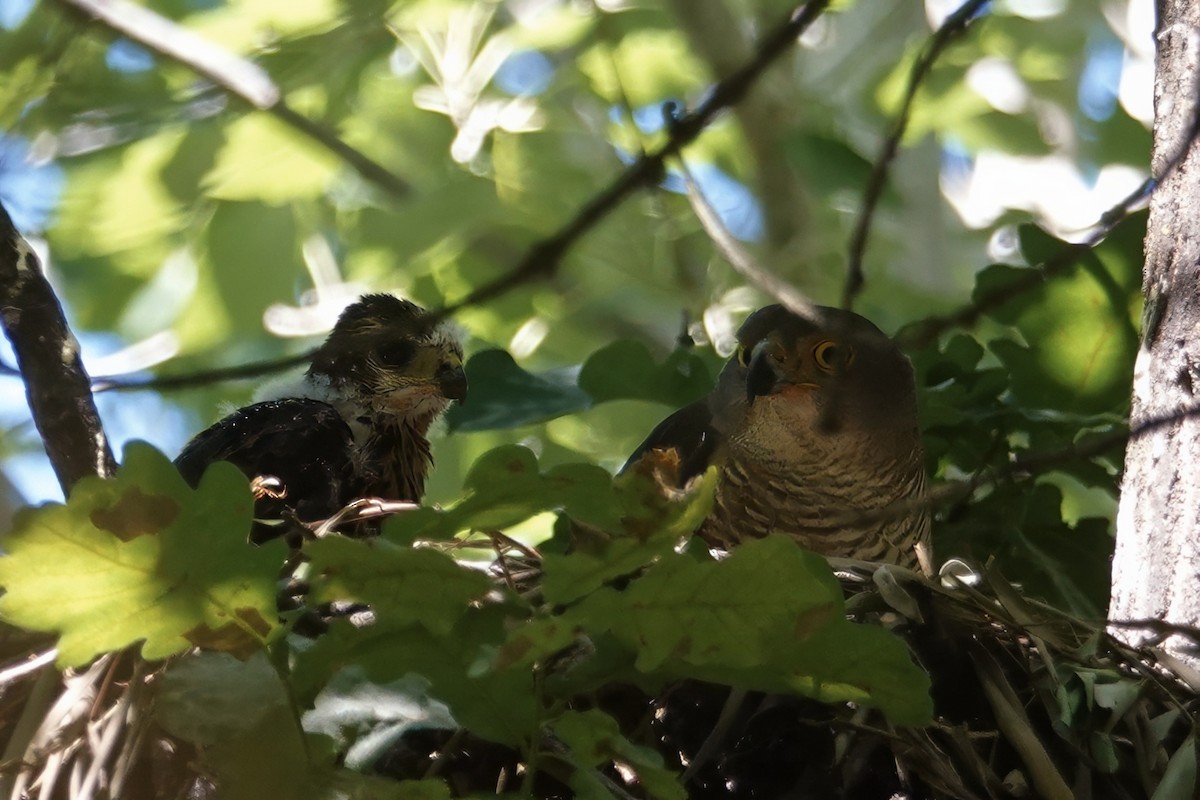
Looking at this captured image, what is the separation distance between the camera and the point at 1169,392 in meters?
2.45

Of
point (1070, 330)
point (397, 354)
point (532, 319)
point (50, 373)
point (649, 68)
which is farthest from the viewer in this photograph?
point (649, 68)

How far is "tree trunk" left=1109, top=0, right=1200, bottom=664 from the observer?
7.70 ft

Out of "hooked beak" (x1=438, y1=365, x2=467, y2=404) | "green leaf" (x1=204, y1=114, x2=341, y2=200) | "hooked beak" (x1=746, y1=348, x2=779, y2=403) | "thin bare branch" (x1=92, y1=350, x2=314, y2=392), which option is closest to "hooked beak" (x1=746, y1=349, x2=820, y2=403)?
"hooked beak" (x1=746, y1=348, x2=779, y2=403)

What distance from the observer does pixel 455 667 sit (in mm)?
1637

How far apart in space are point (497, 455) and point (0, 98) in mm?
1281

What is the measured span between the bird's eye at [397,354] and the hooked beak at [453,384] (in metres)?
0.14

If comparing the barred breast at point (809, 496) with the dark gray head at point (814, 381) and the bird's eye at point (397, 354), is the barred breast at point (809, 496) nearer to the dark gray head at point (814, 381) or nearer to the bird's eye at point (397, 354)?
the dark gray head at point (814, 381)

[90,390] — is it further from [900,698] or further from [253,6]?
[253,6]

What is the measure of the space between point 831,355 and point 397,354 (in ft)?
3.93

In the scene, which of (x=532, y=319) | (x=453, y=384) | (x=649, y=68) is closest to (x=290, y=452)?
(x=453, y=384)

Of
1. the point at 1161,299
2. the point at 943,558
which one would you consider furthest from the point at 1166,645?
the point at 943,558

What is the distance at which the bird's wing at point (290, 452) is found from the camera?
3016 mm

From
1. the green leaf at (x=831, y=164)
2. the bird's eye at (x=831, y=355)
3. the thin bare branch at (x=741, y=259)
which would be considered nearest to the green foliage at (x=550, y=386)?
the bird's eye at (x=831, y=355)

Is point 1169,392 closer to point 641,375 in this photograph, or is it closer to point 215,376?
point 641,375
